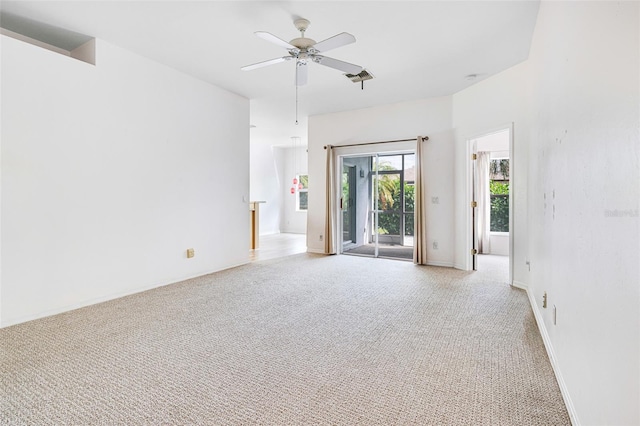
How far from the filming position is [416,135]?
19.3 feet

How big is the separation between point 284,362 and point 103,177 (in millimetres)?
2982

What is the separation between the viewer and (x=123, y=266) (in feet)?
12.8

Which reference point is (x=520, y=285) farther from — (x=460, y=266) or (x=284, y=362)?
(x=284, y=362)

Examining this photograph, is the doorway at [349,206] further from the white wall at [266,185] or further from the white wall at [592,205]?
the white wall at [592,205]

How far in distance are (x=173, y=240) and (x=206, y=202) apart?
2.58 feet

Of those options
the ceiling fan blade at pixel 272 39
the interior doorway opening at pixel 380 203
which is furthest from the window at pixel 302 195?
the ceiling fan blade at pixel 272 39

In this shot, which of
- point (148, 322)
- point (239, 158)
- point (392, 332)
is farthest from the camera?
point (239, 158)

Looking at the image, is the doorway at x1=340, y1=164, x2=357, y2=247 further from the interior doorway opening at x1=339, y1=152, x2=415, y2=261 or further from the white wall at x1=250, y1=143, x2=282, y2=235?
the white wall at x1=250, y1=143, x2=282, y2=235

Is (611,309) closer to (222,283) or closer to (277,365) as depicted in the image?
(277,365)

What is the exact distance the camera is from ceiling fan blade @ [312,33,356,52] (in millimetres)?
2760

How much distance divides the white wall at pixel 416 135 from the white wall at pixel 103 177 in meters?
2.24

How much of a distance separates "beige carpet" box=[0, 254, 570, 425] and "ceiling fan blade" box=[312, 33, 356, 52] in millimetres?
2534

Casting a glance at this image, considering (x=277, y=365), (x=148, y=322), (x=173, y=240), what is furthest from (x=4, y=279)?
(x=277, y=365)

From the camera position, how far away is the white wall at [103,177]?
3062 mm
